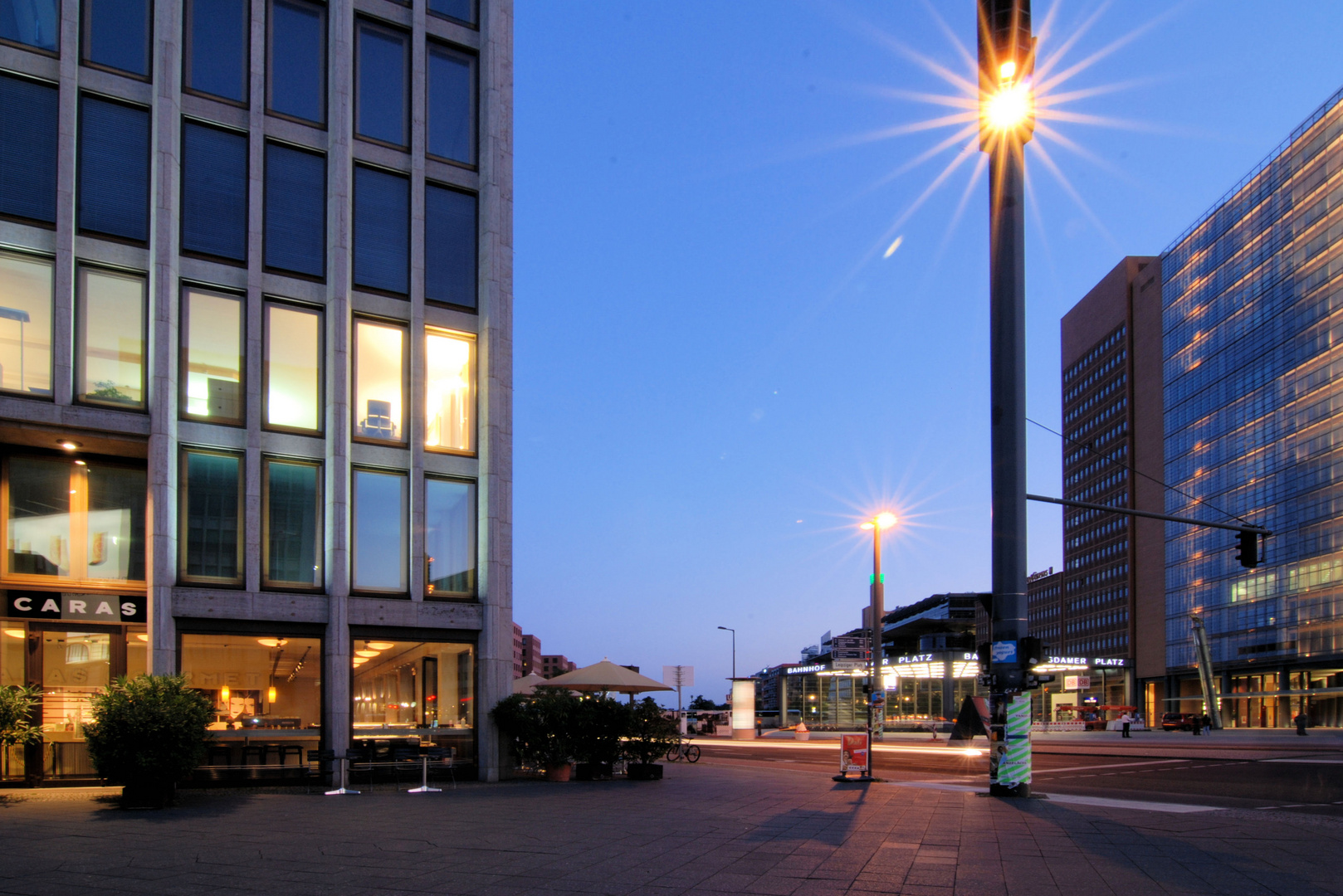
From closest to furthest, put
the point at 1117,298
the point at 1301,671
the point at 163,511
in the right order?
the point at 163,511, the point at 1301,671, the point at 1117,298

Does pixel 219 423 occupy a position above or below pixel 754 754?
above

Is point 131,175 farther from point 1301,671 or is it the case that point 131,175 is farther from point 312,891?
point 1301,671

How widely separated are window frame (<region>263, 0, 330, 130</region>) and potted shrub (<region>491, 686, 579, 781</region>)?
13.9 m

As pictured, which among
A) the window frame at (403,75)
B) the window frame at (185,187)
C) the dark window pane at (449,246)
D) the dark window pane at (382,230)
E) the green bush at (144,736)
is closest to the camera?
the green bush at (144,736)

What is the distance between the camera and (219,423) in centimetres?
2203

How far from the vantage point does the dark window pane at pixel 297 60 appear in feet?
77.8

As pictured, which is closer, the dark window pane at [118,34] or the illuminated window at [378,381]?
the dark window pane at [118,34]

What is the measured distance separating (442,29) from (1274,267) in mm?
89265

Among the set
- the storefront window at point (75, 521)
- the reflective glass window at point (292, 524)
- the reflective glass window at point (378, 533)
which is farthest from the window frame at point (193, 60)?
the reflective glass window at point (378, 533)

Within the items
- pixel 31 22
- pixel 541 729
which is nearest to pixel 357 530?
pixel 541 729

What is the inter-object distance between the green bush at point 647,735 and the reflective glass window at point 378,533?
20.2ft

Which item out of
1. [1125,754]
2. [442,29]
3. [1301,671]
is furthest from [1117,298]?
[442,29]

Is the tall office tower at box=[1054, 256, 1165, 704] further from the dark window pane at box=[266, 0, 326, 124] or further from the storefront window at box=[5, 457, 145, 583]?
the storefront window at box=[5, 457, 145, 583]

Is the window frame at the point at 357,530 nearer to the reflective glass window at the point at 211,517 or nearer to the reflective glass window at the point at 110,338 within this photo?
the reflective glass window at the point at 211,517
